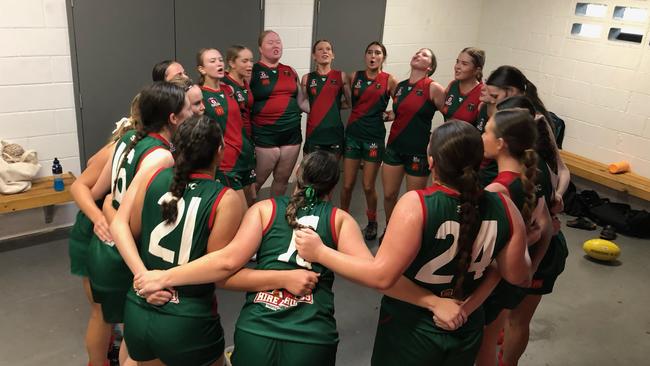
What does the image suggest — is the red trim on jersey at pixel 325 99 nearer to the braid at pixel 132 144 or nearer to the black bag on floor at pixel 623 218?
the braid at pixel 132 144

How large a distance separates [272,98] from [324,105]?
450 mm

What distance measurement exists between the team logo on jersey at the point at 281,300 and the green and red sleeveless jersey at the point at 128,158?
79cm

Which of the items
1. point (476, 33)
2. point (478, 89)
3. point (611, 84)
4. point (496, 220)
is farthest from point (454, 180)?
point (476, 33)

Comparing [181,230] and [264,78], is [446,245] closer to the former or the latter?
[181,230]

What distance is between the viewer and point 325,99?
4.56 m

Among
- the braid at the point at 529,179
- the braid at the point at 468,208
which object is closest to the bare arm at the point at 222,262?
the braid at the point at 468,208

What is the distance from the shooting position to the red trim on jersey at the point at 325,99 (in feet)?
14.9

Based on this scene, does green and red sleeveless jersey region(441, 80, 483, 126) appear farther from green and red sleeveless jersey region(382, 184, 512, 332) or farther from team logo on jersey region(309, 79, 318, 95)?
green and red sleeveless jersey region(382, 184, 512, 332)

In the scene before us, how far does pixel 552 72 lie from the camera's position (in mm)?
6207

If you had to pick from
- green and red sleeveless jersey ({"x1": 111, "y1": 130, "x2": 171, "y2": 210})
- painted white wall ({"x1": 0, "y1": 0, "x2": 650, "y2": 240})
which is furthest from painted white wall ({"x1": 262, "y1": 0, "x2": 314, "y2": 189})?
green and red sleeveless jersey ({"x1": 111, "y1": 130, "x2": 171, "y2": 210})

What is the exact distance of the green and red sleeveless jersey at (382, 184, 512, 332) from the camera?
185 cm

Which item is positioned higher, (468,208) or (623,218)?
(468,208)

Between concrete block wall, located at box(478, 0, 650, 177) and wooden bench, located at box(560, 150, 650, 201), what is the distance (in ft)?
0.37

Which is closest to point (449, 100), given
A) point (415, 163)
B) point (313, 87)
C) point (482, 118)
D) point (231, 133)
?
point (482, 118)
